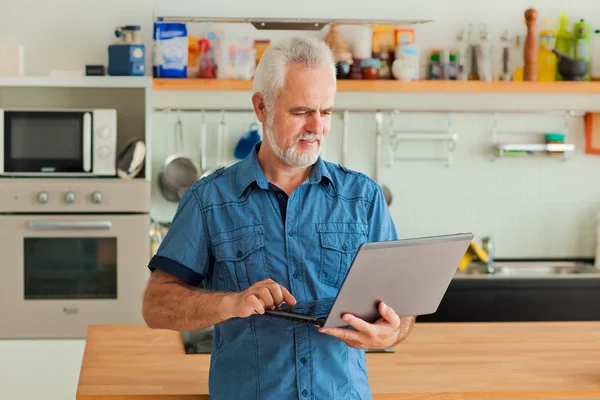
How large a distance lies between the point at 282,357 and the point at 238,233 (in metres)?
0.28

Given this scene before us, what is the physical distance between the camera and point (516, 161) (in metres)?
4.89

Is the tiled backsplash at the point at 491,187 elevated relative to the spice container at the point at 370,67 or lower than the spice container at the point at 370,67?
lower

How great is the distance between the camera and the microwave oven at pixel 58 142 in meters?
4.20

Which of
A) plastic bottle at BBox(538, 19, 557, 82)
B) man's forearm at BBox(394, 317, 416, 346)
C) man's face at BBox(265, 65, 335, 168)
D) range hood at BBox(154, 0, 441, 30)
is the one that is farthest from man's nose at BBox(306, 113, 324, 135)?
plastic bottle at BBox(538, 19, 557, 82)

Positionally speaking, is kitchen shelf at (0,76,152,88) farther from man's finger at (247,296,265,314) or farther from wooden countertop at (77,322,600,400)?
man's finger at (247,296,265,314)

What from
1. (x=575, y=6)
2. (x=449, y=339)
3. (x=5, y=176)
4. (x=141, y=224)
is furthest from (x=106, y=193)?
(x=575, y=6)

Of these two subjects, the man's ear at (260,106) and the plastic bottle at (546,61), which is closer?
the man's ear at (260,106)

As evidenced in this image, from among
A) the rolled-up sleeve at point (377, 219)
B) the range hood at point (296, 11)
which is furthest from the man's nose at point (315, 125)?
the range hood at point (296, 11)

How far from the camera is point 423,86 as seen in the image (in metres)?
4.52

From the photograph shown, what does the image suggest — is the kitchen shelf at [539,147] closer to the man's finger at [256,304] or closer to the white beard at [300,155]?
the white beard at [300,155]

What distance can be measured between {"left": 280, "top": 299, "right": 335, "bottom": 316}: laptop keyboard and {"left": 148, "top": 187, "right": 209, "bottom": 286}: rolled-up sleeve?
21 centimetres

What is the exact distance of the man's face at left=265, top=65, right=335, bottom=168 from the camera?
1870 millimetres

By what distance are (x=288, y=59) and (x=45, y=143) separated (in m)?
2.61

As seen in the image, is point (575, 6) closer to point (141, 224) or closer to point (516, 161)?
point (516, 161)
